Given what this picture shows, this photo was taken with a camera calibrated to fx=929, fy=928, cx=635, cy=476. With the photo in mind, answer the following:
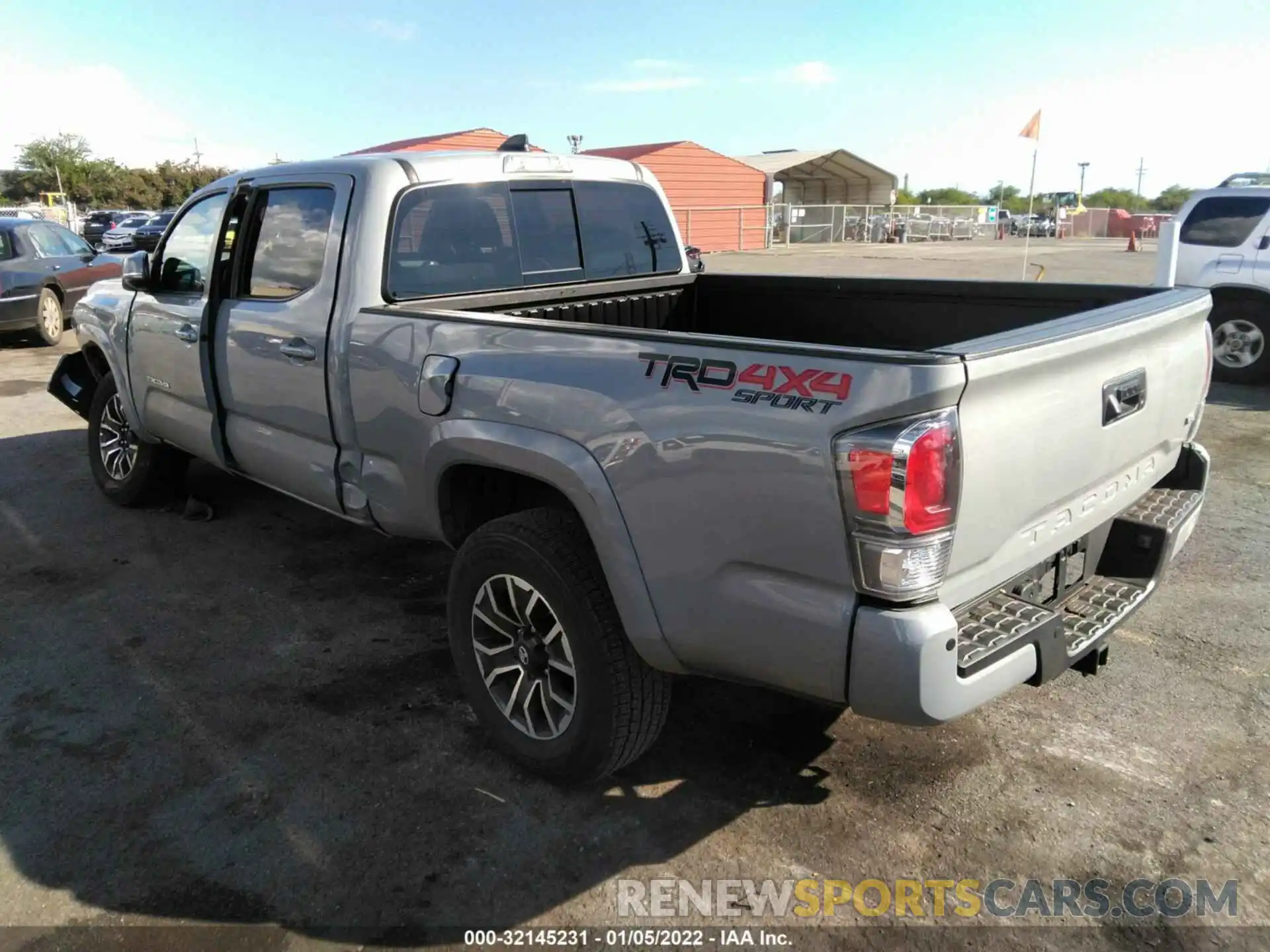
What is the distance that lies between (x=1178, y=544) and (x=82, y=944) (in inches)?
135

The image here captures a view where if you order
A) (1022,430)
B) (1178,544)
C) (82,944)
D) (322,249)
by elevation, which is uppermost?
(322,249)

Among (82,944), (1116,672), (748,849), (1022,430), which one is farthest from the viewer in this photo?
(1116,672)

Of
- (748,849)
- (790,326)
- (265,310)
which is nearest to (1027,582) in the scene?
(748,849)

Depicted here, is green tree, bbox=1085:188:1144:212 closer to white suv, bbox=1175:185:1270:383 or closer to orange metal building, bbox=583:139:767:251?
orange metal building, bbox=583:139:767:251

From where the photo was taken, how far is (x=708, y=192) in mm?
38781

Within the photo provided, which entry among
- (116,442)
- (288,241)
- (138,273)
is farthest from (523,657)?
(116,442)

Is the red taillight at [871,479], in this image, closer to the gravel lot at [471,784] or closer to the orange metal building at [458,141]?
the gravel lot at [471,784]

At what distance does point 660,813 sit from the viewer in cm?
290

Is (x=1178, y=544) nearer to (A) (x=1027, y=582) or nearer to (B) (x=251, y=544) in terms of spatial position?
(A) (x=1027, y=582)

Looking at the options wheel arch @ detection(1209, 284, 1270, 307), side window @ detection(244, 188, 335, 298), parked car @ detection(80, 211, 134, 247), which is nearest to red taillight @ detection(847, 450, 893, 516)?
side window @ detection(244, 188, 335, 298)

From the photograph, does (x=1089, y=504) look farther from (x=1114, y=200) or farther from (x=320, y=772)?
(x=1114, y=200)

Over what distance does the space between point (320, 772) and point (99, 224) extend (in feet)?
130

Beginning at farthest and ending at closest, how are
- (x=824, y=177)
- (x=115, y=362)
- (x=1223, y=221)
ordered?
(x=824, y=177), (x=1223, y=221), (x=115, y=362)

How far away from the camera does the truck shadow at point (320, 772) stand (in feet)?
8.57
